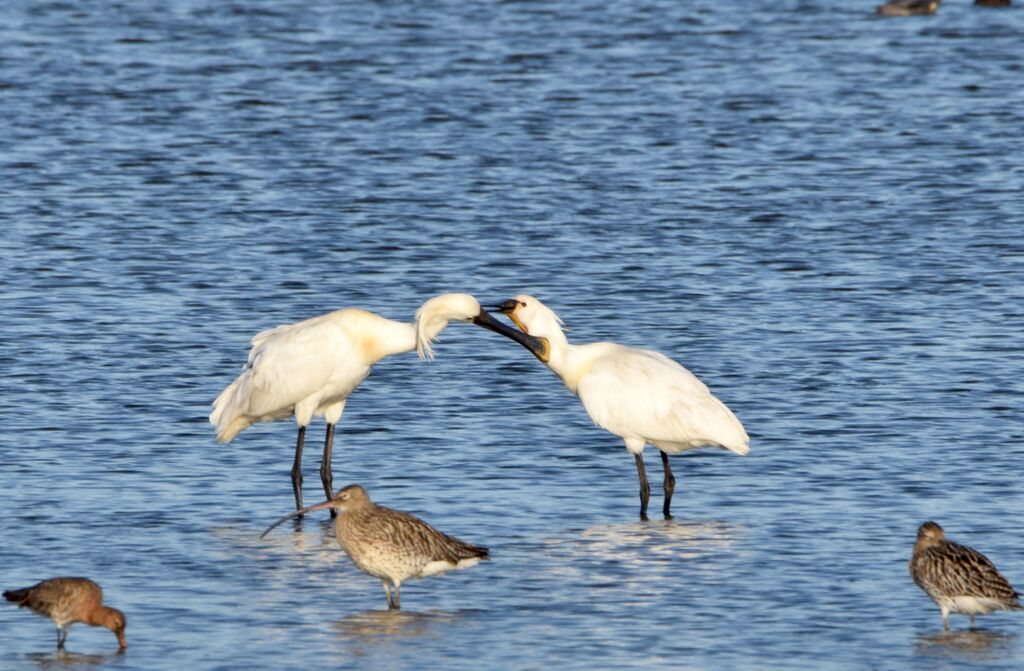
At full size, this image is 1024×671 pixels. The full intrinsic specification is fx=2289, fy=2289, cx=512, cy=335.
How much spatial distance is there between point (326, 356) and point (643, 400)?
73.7 inches

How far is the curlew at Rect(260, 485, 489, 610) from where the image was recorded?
Result: 10.6 m

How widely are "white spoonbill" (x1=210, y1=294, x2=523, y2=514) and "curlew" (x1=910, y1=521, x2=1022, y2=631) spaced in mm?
4056

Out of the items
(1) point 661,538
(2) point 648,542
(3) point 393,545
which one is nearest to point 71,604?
(3) point 393,545

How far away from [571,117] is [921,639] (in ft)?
60.3

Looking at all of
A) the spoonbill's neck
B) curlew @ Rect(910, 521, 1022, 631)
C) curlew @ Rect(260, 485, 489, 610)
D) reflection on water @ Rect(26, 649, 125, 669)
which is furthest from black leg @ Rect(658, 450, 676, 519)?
reflection on water @ Rect(26, 649, 125, 669)

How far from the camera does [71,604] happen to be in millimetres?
9883

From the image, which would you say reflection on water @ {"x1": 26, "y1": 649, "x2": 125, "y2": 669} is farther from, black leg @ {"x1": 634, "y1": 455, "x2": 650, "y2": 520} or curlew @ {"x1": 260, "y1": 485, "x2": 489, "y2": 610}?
black leg @ {"x1": 634, "y1": 455, "x2": 650, "y2": 520}

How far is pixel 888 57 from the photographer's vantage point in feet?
108

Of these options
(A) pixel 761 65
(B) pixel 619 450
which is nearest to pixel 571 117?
(A) pixel 761 65

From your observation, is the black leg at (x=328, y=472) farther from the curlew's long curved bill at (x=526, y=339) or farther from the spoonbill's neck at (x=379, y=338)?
the curlew's long curved bill at (x=526, y=339)

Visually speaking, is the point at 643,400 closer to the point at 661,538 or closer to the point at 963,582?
the point at 661,538

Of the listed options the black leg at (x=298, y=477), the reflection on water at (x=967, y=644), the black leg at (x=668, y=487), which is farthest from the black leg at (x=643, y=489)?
the reflection on water at (x=967, y=644)

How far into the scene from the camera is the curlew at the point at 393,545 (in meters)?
10.6

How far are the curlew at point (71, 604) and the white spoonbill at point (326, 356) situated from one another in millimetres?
3378
